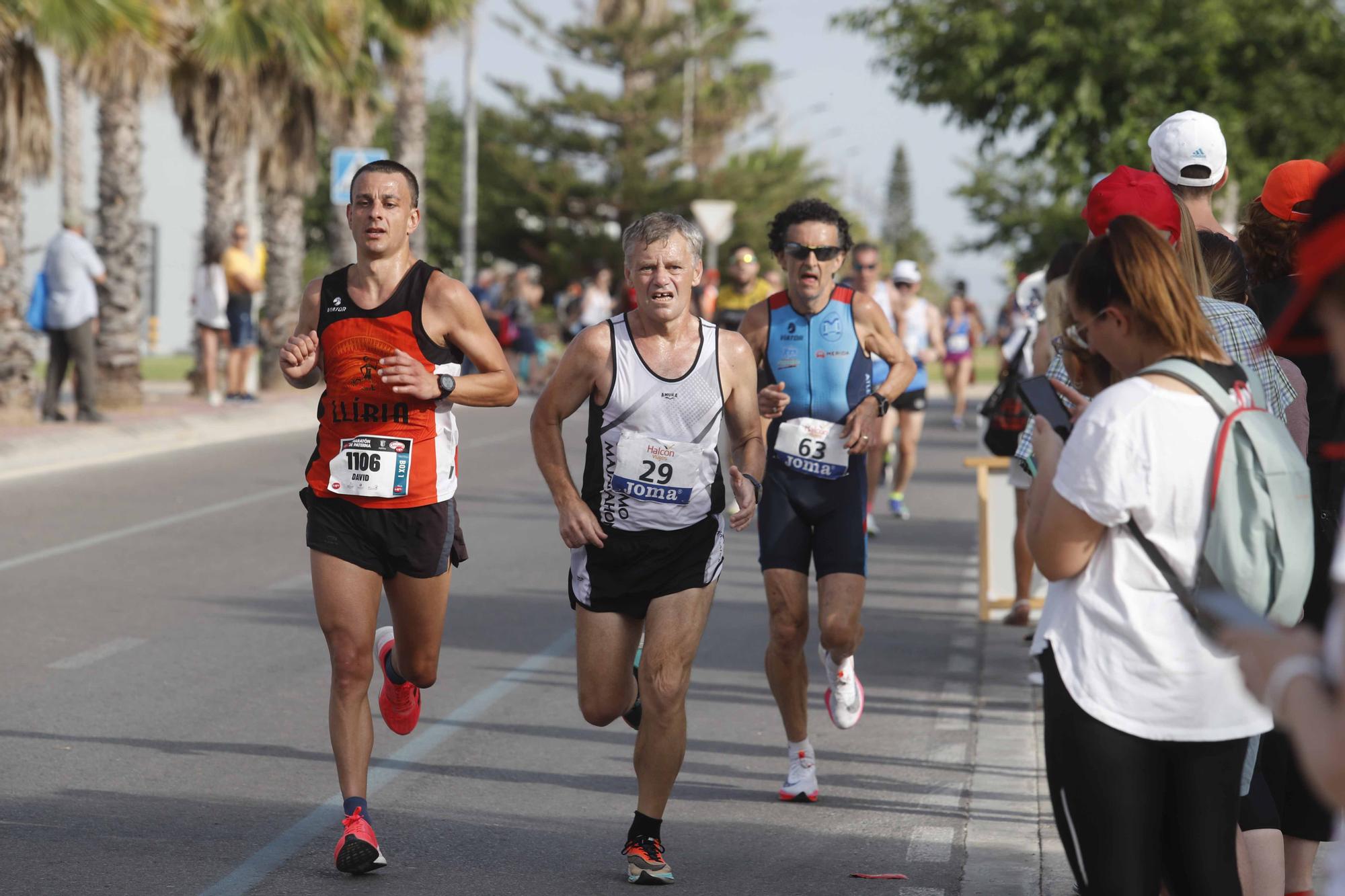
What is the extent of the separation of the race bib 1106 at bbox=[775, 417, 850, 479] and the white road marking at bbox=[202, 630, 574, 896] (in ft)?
5.82

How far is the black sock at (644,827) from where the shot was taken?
532 cm

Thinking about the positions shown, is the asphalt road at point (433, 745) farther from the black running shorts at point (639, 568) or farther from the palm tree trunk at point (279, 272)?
the palm tree trunk at point (279, 272)

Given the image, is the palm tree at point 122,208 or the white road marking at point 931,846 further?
the palm tree at point 122,208

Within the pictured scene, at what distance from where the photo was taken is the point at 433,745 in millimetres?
7020

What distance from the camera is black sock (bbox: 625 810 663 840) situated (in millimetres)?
5320

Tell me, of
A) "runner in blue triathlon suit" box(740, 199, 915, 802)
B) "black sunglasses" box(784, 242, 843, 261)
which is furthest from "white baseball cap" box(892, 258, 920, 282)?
"black sunglasses" box(784, 242, 843, 261)

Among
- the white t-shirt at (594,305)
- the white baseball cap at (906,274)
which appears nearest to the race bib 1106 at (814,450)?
the white baseball cap at (906,274)

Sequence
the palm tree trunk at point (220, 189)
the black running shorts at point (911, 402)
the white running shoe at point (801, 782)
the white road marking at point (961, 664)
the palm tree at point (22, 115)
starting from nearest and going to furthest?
the white running shoe at point (801, 782) < the white road marking at point (961, 664) < the black running shorts at point (911, 402) < the palm tree at point (22, 115) < the palm tree trunk at point (220, 189)

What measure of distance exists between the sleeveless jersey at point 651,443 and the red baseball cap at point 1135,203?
1.36 m

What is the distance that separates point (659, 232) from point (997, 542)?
510cm

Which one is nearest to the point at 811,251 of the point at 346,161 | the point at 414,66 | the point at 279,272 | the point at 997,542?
the point at 997,542

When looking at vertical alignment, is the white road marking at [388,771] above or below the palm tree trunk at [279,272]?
below

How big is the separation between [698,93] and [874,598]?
49.3 m

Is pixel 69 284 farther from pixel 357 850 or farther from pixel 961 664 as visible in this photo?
pixel 357 850
